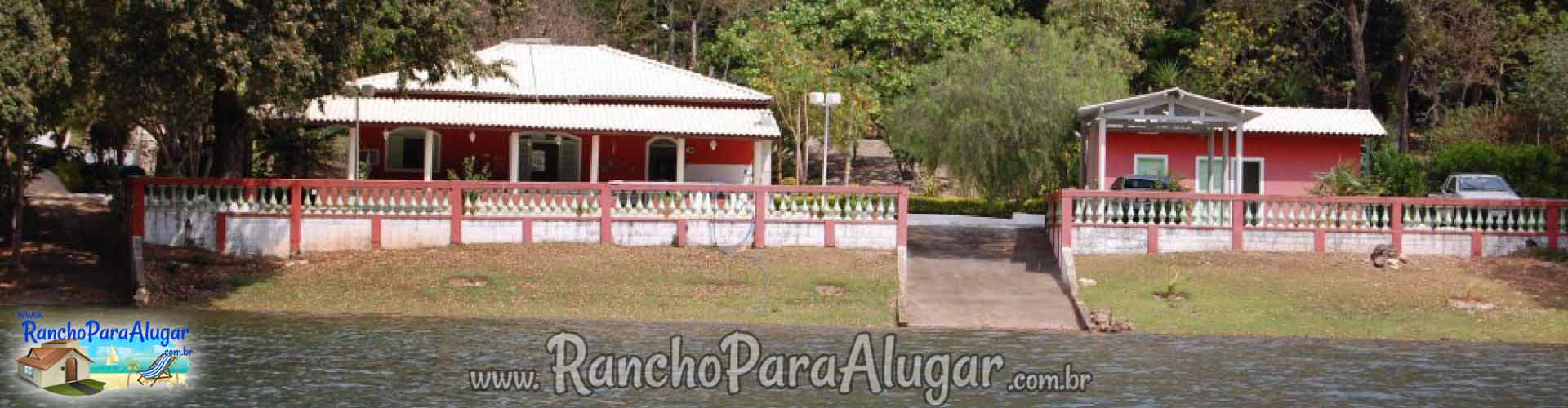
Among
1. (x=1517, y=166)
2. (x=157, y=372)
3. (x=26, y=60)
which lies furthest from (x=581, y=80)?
(x=1517, y=166)

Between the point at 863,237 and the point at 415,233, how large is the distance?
892 cm

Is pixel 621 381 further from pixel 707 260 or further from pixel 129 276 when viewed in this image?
A: pixel 129 276

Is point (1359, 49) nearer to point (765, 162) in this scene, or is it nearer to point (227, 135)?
point (765, 162)

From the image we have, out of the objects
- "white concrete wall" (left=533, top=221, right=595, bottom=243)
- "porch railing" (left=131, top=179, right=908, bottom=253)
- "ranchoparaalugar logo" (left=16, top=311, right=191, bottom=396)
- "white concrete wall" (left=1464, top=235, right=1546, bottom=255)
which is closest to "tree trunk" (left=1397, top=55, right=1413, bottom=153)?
"white concrete wall" (left=1464, top=235, right=1546, bottom=255)

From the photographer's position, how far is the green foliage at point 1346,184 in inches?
1404

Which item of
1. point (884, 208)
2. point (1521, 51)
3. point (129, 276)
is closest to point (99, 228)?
point (129, 276)

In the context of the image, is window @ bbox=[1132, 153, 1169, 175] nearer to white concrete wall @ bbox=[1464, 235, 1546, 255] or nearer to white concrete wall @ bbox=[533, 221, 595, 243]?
white concrete wall @ bbox=[1464, 235, 1546, 255]

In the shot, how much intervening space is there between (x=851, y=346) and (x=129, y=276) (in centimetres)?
1477

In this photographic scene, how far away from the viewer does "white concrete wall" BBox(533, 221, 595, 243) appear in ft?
104

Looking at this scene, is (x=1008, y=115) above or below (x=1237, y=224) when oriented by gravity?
above

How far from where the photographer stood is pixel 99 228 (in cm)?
3353

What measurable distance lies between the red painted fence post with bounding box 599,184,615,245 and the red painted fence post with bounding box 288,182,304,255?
5.86 m

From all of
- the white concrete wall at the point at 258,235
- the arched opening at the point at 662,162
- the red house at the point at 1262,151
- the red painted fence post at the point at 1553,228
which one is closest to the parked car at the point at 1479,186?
the red house at the point at 1262,151

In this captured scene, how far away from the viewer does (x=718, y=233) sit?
32.0 m
